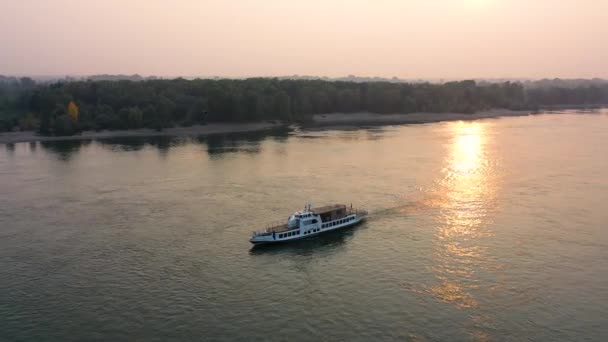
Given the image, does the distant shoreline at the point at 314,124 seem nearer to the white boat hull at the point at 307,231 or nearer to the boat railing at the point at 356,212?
the boat railing at the point at 356,212

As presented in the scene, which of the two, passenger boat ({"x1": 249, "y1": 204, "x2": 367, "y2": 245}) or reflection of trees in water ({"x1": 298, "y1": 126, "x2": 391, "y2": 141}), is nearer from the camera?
passenger boat ({"x1": 249, "y1": 204, "x2": 367, "y2": 245})

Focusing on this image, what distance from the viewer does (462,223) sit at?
4141cm

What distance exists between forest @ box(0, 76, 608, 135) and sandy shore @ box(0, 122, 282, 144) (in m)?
1.47

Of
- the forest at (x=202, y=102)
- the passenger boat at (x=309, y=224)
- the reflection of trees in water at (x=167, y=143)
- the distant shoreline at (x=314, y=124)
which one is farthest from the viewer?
the forest at (x=202, y=102)

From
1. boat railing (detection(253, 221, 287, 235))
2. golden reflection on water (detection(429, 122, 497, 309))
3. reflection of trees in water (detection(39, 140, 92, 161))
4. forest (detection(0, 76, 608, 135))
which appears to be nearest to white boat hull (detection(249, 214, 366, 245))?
boat railing (detection(253, 221, 287, 235))

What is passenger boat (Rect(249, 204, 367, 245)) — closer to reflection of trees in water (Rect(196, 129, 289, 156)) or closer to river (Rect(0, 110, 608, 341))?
river (Rect(0, 110, 608, 341))

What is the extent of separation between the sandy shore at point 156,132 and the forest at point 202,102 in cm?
147

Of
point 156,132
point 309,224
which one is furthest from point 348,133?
point 309,224

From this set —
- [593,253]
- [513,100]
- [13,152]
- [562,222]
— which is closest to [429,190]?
[562,222]

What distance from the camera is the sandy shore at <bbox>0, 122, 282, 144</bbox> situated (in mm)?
88562

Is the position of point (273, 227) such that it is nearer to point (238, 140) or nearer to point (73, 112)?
point (238, 140)

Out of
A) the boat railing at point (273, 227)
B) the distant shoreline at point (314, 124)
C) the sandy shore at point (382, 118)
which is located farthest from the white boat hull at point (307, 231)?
the sandy shore at point (382, 118)

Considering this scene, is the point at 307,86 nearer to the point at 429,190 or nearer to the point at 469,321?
the point at 429,190

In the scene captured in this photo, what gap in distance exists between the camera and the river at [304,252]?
2659 centimetres
